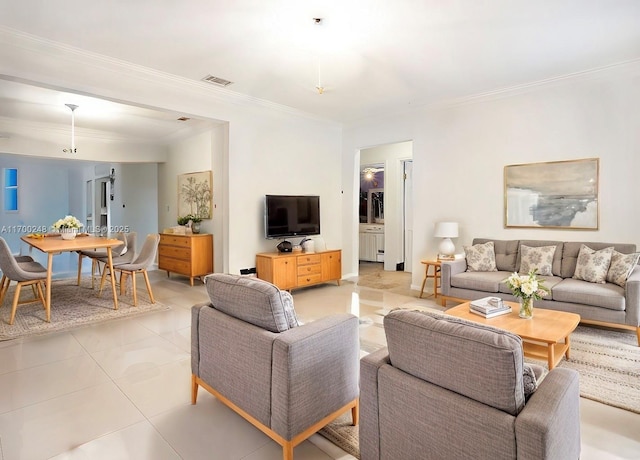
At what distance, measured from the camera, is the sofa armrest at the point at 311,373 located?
1.72 metres

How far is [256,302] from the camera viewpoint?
1.94 m

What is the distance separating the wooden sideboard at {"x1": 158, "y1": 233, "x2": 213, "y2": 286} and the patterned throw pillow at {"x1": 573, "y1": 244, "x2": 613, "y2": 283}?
5.18m

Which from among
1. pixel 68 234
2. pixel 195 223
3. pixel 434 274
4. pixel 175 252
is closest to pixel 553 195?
pixel 434 274

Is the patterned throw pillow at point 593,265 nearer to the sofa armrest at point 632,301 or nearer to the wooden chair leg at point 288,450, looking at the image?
the sofa armrest at point 632,301

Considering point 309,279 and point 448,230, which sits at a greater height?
point 448,230

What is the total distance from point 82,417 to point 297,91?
167 inches

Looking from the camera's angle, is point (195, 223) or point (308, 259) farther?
point (195, 223)

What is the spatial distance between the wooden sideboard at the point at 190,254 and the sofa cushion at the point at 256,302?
4.10m

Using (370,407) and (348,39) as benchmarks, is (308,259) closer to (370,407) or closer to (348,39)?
(348,39)

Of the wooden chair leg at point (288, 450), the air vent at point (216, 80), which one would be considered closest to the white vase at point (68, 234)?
the air vent at point (216, 80)

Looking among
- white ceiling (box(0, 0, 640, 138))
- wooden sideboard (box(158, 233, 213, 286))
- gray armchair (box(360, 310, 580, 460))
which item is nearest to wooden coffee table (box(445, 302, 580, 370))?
gray armchair (box(360, 310, 580, 460))

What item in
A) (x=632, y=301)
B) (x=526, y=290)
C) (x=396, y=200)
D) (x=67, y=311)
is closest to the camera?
(x=526, y=290)

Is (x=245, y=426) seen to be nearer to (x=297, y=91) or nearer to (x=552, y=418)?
(x=552, y=418)

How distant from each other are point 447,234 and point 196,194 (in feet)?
14.7
